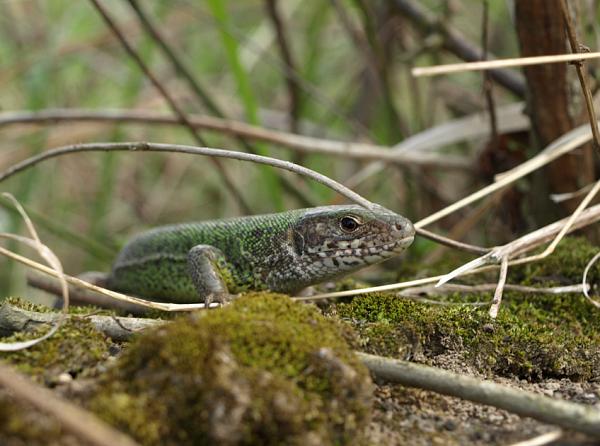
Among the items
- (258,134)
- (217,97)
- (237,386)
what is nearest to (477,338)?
(237,386)

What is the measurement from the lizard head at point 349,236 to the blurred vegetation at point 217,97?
6.47 feet

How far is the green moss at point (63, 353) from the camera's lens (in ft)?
8.23

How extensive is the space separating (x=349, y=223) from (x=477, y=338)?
100cm

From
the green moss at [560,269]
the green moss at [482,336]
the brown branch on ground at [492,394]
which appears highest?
the brown branch on ground at [492,394]

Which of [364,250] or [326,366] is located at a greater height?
[326,366]

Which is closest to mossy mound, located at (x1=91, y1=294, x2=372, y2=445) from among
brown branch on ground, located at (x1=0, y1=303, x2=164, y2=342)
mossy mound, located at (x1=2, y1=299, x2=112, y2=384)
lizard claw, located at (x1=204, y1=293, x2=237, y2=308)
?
mossy mound, located at (x1=2, y1=299, x2=112, y2=384)

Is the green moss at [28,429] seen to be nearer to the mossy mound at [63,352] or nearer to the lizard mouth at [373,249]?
the mossy mound at [63,352]

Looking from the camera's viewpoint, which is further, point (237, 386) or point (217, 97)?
point (217, 97)

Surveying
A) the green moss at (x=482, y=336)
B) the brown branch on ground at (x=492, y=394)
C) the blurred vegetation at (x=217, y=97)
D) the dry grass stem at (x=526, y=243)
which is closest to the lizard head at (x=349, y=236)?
the dry grass stem at (x=526, y=243)

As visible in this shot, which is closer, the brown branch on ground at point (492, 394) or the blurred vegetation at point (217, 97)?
the brown branch on ground at point (492, 394)

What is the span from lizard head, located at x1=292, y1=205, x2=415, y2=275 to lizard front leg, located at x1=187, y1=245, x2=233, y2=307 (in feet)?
1.60

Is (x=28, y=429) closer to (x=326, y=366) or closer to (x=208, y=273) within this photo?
(x=326, y=366)

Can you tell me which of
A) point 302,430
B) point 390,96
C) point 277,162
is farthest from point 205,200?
point 302,430

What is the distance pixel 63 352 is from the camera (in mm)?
2617
